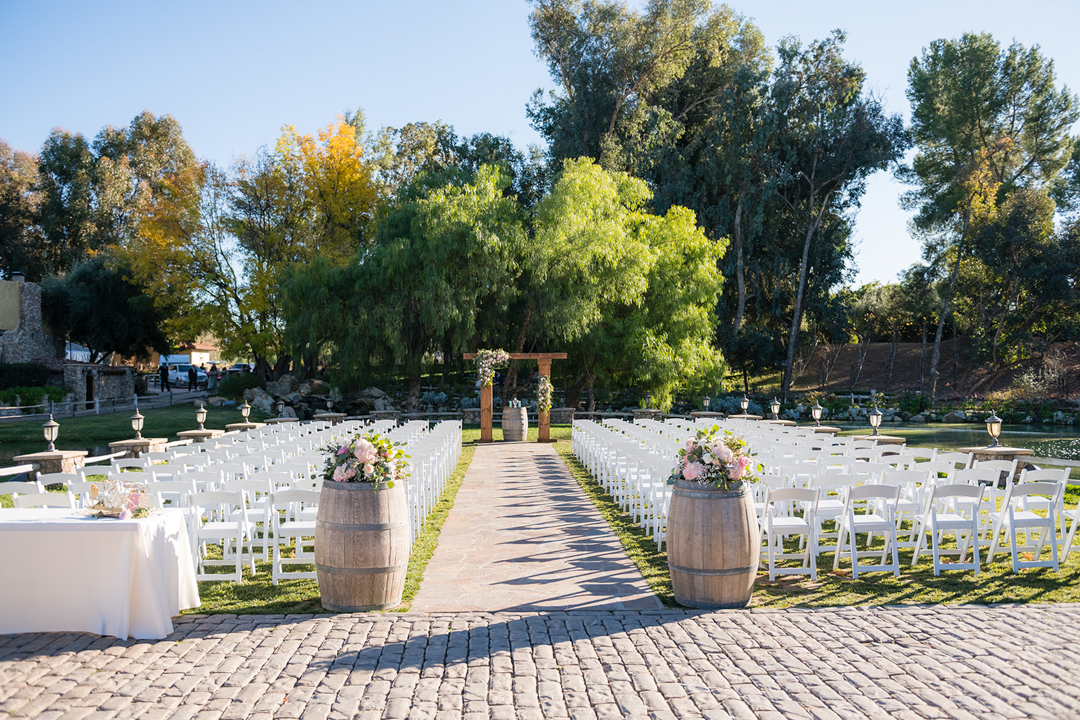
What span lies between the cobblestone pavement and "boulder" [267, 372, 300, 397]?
1092 inches

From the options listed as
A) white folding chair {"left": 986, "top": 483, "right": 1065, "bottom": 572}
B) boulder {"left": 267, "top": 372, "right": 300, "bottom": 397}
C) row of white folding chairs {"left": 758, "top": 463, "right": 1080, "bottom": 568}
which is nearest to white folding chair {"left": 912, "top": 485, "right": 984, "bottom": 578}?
row of white folding chairs {"left": 758, "top": 463, "right": 1080, "bottom": 568}

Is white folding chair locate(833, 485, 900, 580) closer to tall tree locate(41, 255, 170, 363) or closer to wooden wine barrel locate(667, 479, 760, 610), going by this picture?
wooden wine barrel locate(667, 479, 760, 610)

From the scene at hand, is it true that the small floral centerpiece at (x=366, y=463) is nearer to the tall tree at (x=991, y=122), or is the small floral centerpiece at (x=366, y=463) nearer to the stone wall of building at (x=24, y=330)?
the stone wall of building at (x=24, y=330)

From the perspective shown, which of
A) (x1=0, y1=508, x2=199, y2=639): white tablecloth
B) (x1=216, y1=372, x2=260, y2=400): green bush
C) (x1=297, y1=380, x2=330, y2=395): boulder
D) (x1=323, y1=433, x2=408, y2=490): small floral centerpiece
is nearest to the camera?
(x1=0, y1=508, x2=199, y2=639): white tablecloth

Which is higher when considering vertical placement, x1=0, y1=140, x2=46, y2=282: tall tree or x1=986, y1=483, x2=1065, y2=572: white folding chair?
x1=0, y1=140, x2=46, y2=282: tall tree

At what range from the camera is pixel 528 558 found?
23.3 feet

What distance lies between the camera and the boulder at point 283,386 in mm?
31766

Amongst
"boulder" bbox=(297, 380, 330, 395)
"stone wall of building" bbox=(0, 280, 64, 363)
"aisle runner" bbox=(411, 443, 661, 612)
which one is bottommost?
"aisle runner" bbox=(411, 443, 661, 612)

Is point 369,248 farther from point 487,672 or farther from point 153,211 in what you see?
point 487,672

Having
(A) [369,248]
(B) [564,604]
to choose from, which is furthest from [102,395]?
(B) [564,604]

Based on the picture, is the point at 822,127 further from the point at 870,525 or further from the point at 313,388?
the point at 870,525

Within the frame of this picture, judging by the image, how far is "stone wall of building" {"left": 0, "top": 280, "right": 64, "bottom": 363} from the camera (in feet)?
108

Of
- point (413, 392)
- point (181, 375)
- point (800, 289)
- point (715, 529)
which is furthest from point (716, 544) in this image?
point (181, 375)

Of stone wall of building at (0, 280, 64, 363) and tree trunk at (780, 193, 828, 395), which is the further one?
tree trunk at (780, 193, 828, 395)
